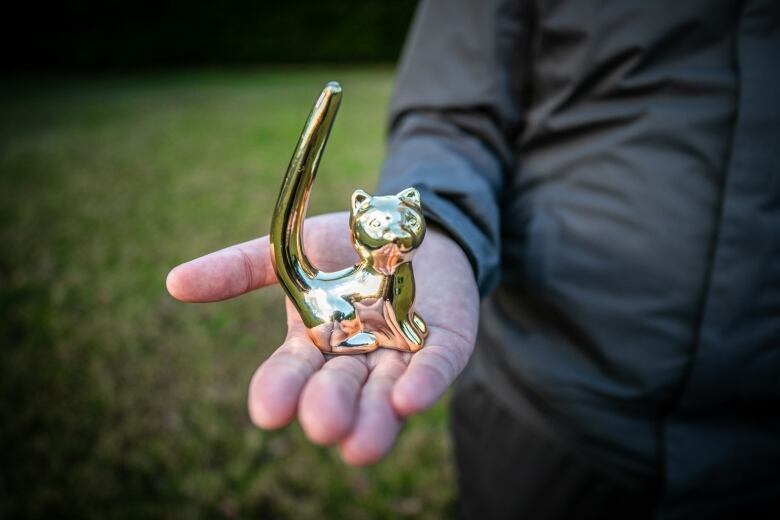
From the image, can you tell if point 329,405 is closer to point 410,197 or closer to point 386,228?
point 386,228

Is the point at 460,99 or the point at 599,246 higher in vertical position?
the point at 460,99

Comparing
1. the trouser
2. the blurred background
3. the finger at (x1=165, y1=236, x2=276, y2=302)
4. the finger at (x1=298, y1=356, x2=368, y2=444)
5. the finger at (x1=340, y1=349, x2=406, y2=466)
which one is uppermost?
the finger at (x1=165, y1=236, x2=276, y2=302)

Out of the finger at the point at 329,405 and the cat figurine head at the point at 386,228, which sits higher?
the cat figurine head at the point at 386,228

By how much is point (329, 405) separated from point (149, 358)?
310cm

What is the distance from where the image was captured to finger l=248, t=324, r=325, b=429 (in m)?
1.04

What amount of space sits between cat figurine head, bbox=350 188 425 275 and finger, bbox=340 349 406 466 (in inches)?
13.7

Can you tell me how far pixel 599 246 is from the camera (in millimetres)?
1776

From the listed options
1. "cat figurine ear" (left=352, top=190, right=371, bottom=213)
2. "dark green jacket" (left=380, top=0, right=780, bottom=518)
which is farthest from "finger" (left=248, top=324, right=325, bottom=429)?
"dark green jacket" (left=380, top=0, right=780, bottom=518)

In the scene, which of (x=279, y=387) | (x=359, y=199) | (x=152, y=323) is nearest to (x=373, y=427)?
(x=279, y=387)

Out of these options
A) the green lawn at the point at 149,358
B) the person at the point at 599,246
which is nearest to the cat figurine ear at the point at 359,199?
the person at the point at 599,246

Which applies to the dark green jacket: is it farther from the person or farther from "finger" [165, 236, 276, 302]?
"finger" [165, 236, 276, 302]

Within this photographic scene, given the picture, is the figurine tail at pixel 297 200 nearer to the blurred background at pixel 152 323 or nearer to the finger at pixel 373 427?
the finger at pixel 373 427

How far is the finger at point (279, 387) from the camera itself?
3.40 feet

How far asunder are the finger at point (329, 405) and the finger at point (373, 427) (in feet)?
0.06
